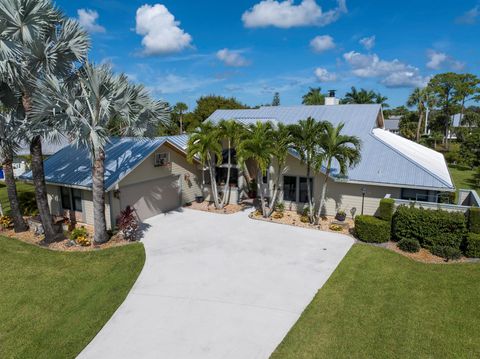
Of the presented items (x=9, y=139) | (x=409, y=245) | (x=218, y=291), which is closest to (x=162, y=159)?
(x=9, y=139)

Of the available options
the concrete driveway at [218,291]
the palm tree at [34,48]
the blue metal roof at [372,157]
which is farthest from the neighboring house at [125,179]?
the blue metal roof at [372,157]

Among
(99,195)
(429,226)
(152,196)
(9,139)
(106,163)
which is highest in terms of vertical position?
(9,139)

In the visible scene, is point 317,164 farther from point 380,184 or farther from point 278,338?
point 278,338

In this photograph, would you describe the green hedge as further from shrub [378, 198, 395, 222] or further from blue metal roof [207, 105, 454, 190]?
blue metal roof [207, 105, 454, 190]

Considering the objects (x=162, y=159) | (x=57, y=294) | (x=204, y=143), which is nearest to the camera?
(x=57, y=294)

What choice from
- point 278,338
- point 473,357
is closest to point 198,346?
point 278,338

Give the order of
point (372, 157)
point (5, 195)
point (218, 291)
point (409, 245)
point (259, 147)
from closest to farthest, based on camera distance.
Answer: point (218, 291)
point (409, 245)
point (259, 147)
point (372, 157)
point (5, 195)

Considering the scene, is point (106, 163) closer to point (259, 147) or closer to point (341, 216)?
point (259, 147)
